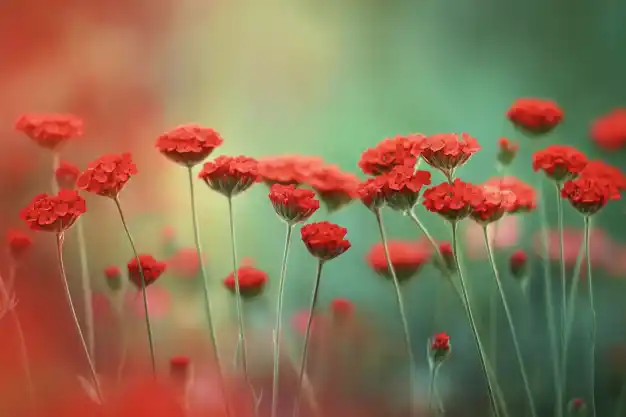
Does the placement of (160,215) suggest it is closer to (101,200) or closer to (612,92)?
(101,200)

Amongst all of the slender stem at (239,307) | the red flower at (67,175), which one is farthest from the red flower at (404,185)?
the red flower at (67,175)

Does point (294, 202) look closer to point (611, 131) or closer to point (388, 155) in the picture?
point (388, 155)

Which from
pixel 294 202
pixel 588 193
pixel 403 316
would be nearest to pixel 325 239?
pixel 294 202

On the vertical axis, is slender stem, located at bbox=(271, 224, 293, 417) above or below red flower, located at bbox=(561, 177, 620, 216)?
below

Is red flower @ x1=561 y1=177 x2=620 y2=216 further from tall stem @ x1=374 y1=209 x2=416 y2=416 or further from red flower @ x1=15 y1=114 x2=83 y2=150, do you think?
red flower @ x1=15 y1=114 x2=83 y2=150

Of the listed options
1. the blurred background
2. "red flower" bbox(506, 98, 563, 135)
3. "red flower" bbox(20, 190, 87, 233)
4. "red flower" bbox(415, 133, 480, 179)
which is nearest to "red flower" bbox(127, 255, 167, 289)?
the blurred background

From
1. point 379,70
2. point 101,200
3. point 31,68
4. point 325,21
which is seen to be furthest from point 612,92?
point 31,68
